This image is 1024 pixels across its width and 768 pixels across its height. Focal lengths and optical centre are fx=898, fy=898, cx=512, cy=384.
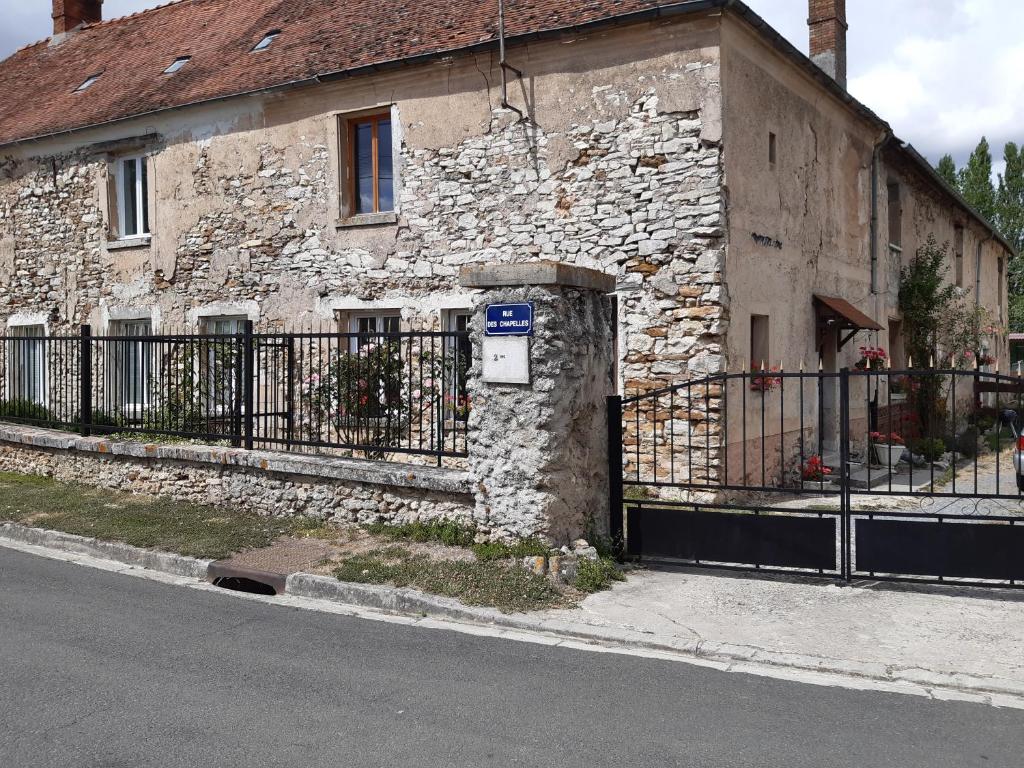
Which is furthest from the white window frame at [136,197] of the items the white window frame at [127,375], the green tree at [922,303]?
the green tree at [922,303]

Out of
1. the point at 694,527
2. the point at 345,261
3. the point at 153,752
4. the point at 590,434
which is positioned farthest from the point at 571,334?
the point at 345,261

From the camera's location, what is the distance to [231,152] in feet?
46.8

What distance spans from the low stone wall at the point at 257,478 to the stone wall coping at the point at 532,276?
1.64 meters

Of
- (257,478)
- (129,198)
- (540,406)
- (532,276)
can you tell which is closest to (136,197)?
(129,198)

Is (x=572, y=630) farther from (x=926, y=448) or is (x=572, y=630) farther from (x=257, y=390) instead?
(x=926, y=448)

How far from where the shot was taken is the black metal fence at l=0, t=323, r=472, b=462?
845cm

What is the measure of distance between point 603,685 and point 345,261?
953cm

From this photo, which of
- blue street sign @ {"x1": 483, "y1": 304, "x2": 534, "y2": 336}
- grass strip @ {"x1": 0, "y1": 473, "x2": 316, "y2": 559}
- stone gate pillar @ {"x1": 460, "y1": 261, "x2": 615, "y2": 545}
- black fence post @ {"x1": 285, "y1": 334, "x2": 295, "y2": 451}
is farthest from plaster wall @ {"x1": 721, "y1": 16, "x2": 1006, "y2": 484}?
grass strip @ {"x1": 0, "y1": 473, "x2": 316, "y2": 559}

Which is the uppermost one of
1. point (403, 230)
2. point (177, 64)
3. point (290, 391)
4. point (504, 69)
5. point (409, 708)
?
point (177, 64)

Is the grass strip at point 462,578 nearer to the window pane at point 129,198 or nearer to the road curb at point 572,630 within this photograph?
the road curb at point 572,630

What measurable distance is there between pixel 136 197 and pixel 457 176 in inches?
266

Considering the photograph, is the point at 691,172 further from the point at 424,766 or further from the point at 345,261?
the point at 424,766

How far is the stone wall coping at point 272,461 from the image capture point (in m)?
7.63

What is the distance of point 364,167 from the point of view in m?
13.4
